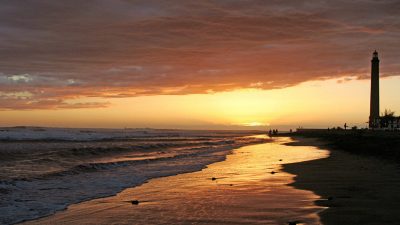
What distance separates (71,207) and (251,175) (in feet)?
28.5

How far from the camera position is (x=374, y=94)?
73.8 meters

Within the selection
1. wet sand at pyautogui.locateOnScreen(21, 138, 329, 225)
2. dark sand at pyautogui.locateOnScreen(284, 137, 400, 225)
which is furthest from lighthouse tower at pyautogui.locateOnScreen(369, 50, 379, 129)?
wet sand at pyautogui.locateOnScreen(21, 138, 329, 225)

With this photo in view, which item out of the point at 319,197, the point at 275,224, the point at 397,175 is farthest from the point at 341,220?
the point at 397,175

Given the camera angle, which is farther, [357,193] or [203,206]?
[357,193]

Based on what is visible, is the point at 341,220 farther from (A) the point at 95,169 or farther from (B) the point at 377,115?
(B) the point at 377,115

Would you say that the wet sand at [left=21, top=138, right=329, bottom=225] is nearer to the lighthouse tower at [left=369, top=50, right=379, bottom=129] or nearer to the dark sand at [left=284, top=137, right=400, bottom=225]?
the dark sand at [left=284, top=137, right=400, bottom=225]

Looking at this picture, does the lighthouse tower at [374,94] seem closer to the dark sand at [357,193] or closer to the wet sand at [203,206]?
the dark sand at [357,193]

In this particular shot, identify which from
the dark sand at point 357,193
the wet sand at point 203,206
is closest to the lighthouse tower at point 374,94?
the dark sand at point 357,193

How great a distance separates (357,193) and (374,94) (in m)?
66.5

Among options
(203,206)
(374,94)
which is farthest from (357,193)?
(374,94)

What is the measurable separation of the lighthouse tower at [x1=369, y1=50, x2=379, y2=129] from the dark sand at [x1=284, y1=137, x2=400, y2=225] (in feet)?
193

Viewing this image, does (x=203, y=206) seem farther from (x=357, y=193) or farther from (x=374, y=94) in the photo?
(x=374, y=94)

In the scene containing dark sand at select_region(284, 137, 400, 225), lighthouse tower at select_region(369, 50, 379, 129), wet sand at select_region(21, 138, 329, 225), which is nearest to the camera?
dark sand at select_region(284, 137, 400, 225)

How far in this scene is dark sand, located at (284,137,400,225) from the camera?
9039mm
